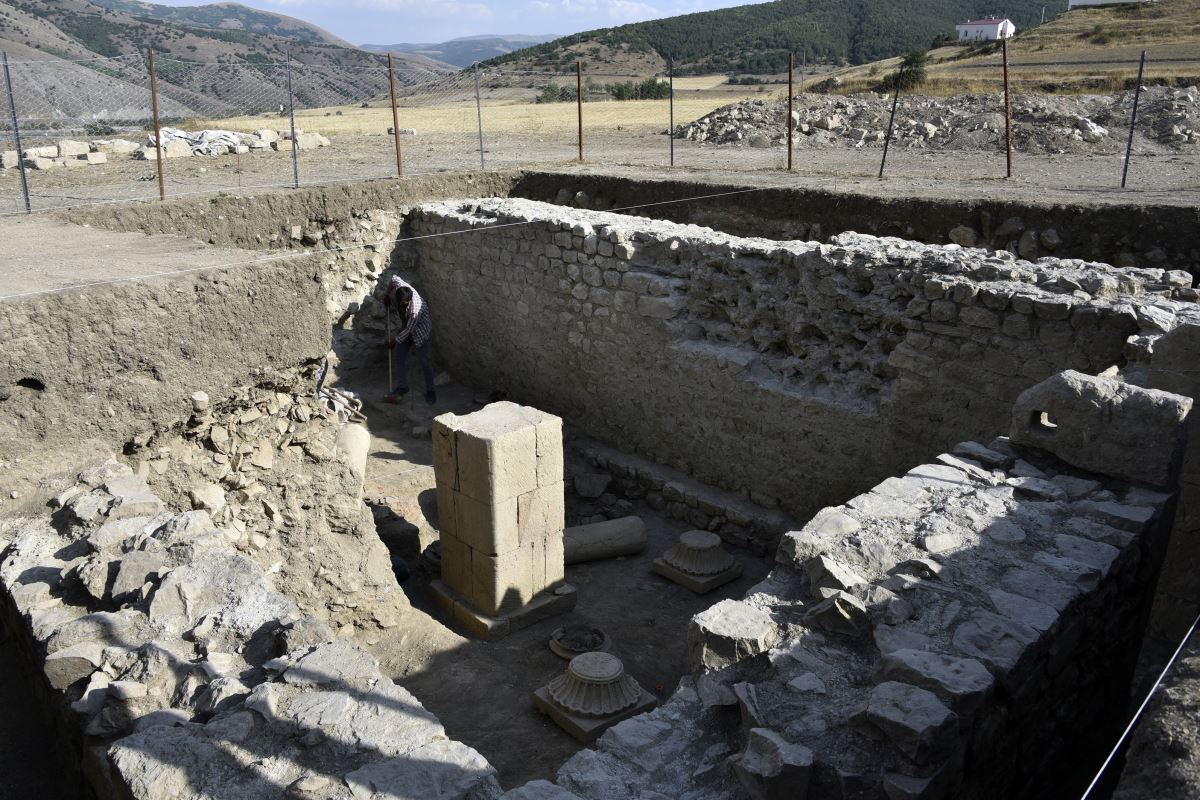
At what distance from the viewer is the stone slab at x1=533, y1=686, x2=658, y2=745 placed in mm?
5508

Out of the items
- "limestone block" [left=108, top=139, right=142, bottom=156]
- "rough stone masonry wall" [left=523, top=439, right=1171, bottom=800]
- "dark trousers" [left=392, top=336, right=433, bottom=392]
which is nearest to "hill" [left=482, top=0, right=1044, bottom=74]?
"limestone block" [left=108, top=139, right=142, bottom=156]

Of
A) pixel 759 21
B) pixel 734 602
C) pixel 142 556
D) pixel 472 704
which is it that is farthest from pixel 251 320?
pixel 759 21

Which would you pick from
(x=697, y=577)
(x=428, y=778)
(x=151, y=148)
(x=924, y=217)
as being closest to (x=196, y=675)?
(x=428, y=778)

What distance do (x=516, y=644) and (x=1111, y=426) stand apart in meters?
4.24

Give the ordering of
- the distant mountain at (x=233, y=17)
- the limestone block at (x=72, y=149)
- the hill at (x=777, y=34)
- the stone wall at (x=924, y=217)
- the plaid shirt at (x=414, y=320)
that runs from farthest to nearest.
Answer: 1. the distant mountain at (x=233, y=17)
2. the hill at (x=777, y=34)
3. the limestone block at (x=72, y=149)
4. the plaid shirt at (x=414, y=320)
5. the stone wall at (x=924, y=217)

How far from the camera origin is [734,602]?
3.68 metres

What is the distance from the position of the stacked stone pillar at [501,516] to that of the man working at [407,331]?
3.87m

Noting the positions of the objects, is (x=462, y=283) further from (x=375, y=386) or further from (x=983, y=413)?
(x=983, y=413)

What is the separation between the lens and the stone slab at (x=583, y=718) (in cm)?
551

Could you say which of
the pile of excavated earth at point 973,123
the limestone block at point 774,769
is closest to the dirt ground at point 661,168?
the pile of excavated earth at point 973,123

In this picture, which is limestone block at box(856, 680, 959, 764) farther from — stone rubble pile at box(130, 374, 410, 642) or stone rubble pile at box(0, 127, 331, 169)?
stone rubble pile at box(0, 127, 331, 169)

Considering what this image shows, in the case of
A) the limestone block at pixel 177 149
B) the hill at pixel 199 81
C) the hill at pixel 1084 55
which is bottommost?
the limestone block at pixel 177 149

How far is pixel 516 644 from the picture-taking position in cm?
662

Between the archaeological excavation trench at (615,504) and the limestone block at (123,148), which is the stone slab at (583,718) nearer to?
the archaeological excavation trench at (615,504)
